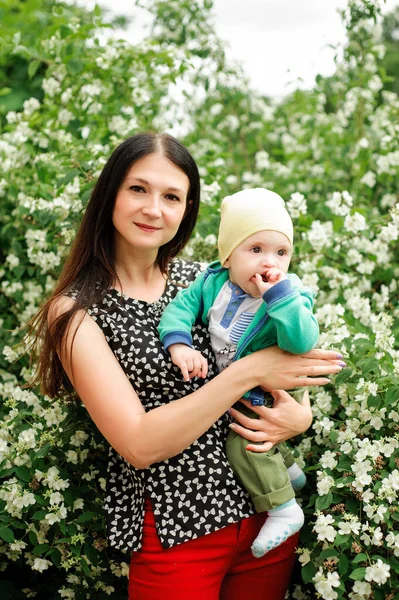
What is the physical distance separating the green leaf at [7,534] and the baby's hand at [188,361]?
34.0 inches

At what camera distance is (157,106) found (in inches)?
150

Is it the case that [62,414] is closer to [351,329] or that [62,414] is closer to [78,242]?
[78,242]

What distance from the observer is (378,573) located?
1.87m

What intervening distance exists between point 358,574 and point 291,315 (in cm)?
75

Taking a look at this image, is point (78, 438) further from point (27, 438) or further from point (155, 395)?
point (155, 395)

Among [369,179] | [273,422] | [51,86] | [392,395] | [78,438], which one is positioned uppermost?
[51,86]

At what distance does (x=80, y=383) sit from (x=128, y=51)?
2.24 m

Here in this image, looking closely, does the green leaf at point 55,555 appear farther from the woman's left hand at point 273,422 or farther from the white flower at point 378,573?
the white flower at point 378,573

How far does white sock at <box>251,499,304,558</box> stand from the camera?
189 centimetres

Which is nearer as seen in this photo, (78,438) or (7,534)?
(7,534)

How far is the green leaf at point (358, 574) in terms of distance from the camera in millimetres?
1864

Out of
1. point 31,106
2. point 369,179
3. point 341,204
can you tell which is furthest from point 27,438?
point 369,179

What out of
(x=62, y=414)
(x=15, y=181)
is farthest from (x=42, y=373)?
(x=15, y=181)

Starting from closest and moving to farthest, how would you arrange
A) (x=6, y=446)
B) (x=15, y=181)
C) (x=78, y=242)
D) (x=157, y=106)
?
(x=78, y=242) < (x=6, y=446) < (x=15, y=181) < (x=157, y=106)
